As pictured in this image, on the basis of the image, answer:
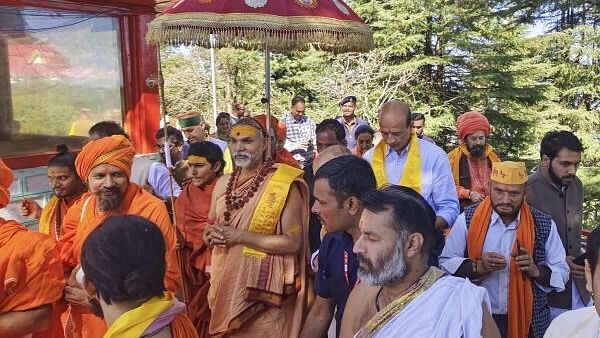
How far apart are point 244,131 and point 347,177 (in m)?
1.25

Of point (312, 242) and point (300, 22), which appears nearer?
point (300, 22)

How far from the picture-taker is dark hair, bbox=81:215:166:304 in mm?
1720

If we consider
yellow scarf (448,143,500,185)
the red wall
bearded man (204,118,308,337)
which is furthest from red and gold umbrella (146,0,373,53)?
the red wall

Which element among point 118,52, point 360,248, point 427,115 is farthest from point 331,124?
point 427,115

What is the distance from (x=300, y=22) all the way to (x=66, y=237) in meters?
1.92

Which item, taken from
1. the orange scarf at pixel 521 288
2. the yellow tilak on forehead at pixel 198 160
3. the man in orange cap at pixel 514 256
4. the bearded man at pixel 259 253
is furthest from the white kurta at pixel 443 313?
the yellow tilak on forehead at pixel 198 160

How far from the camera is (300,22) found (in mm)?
3559

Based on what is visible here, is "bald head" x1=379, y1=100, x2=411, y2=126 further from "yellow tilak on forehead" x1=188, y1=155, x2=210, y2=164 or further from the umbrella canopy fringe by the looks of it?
"yellow tilak on forehead" x1=188, y1=155, x2=210, y2=164

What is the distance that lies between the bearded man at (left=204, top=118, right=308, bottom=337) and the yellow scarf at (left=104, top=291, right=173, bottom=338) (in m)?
1.51

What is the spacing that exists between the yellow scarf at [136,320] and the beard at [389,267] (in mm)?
714

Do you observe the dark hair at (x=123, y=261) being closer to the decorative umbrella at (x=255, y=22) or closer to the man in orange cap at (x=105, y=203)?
the man in orange cap at (x=105, y=203)

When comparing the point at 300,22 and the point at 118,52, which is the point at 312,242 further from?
the point at 118,52

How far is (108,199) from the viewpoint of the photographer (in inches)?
115

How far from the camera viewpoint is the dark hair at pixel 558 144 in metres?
3.74
